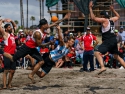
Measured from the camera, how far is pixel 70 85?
9.88 m

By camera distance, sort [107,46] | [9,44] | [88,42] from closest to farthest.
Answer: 1. [9,44]
2. [107,46]
3. [88,42]

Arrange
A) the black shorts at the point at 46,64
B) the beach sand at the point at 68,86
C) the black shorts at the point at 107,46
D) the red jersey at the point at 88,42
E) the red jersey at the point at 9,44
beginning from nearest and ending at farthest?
the beach sand at the point at 68,86
the red jersey at the point at 9,44
the black shorts at the point at 107,46
the black shorts at the point at 46,64
the red jersey at the point at 88,42

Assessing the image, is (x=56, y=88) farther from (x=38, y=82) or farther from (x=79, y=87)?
(x=38, y=82)

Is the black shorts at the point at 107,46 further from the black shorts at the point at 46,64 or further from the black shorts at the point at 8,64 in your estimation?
the black shorts at the point at 8,64

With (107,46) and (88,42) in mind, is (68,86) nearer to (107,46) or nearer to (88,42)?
(107,46)

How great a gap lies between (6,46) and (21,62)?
683 cm

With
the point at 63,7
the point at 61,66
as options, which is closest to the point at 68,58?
the point at 61,66

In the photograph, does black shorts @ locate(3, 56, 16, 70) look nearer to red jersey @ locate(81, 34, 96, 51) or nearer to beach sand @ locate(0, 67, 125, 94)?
beach sand @ locate(0, 67, 125, 94)

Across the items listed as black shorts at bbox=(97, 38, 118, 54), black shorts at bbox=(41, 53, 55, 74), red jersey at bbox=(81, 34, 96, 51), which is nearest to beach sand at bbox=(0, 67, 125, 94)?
black shorts at bbox=(41, 53, 55, 74)

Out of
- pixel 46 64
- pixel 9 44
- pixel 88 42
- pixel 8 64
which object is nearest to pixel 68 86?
pixel 46 64

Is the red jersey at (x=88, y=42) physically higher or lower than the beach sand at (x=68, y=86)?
higher

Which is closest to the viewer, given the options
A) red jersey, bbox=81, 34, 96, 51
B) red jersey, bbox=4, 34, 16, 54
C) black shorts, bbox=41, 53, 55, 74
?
red jersey, bbox=4, 34, 16, 54

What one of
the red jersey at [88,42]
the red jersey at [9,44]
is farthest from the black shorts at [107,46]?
the red jersey at [88,42]

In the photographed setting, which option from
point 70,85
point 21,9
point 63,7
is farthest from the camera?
point 21,9
